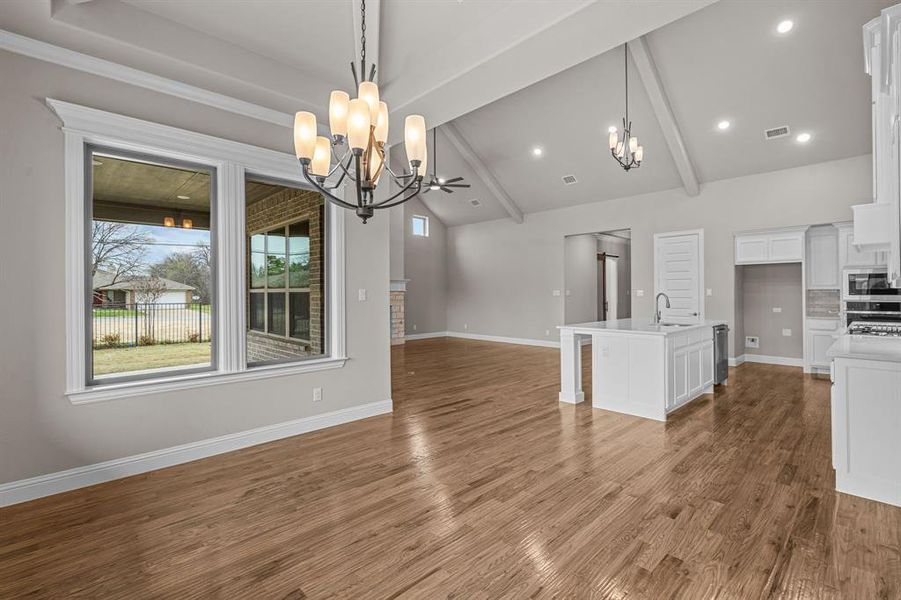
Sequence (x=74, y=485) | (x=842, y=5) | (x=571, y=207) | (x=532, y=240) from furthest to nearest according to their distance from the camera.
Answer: (x=532, y=240) → (x=571, y=207) → (x=842, y=5) → (x=74, y=485)

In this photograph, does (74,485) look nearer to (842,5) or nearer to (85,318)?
(85,318)

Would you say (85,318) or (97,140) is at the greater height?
(97,140)

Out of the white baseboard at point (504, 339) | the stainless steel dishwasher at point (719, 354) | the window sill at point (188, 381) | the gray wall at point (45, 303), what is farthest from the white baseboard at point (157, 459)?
the white baseboard at point (504, 339)

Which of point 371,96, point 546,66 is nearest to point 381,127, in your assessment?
point 371,96

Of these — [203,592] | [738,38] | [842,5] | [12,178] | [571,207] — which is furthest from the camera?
[571,207]

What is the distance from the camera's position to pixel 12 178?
266 centimetres

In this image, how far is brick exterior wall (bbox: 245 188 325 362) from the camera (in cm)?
382

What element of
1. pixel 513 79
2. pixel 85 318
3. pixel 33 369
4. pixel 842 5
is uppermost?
pixel 842 5

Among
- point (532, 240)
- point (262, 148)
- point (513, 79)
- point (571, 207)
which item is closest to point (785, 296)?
point (571, 207)

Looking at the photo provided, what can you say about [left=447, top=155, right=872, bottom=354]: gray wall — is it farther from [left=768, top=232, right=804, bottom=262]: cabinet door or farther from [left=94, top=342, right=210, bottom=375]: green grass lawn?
[left=94, top=342, right=210, bottom=375]: green grass lawn

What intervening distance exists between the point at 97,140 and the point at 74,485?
234 cm

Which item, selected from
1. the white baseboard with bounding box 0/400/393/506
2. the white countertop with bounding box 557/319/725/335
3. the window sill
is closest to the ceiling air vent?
the white countertop with bounding box 557/319/725/335

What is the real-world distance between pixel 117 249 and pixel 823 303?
872cm

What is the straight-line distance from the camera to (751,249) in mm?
6934
